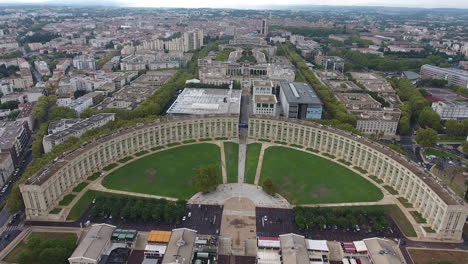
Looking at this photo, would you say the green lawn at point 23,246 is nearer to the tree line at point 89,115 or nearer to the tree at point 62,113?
the tree line at point 89,115

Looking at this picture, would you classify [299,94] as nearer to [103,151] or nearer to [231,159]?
[231,159]

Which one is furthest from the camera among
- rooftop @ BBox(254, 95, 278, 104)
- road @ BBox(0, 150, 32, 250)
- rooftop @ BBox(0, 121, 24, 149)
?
rooftop @ BBox(254, 95, 278, 104)

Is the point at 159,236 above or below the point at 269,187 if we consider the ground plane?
below

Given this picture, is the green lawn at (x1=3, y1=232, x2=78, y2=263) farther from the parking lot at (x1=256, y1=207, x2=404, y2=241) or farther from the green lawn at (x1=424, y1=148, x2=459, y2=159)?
the green lawn at (x1=424, y1=148, x2=459, y2=159)

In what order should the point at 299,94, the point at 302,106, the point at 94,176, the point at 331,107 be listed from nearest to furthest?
the point at 94,176 → the point at 302,106 → the point at 331,107 → the point at 299,94

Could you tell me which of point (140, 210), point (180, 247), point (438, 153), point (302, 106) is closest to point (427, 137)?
point (438, 153)

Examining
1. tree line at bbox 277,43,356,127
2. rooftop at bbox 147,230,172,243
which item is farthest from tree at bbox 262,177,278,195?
tree line at bbox 277,43,356,127

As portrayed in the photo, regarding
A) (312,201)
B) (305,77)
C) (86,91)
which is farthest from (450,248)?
(86,91)
